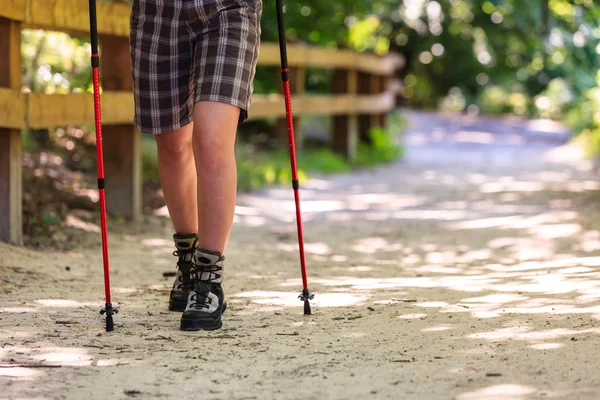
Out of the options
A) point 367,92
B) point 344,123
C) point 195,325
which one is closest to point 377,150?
point 367,92

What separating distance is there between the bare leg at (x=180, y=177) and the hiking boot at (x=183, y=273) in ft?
0.11

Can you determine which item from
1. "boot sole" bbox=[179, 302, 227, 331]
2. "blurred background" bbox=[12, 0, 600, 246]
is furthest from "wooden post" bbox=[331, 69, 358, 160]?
"boot sole" bbox=[179, 302, 227, 331]

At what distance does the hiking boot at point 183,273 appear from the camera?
12.0 ft

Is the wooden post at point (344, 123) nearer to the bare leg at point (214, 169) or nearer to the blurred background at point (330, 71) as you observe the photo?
the blurred background at point (330, 71)

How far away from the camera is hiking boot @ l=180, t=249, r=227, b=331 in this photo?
3.31m

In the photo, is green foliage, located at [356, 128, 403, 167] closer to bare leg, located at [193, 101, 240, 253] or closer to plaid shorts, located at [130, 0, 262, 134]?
plaid shorts, located at [130, 0, 262, 134]

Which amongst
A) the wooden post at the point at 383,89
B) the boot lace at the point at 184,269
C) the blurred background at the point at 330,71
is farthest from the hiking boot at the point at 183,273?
the wooden post at the point at 383,89

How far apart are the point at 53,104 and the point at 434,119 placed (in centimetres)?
1580

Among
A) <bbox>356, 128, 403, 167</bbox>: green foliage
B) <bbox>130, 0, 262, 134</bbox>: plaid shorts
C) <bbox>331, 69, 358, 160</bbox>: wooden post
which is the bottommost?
<bbox>356, 128, 403, 167</bbox>: green foliage

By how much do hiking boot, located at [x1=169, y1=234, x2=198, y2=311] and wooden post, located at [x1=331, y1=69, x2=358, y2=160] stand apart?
7.86 m

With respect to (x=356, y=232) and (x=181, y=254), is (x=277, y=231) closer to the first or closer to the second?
(x=356, y=232)

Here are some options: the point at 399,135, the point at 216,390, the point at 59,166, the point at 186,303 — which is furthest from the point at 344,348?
the point at 399,135

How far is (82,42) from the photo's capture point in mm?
7055

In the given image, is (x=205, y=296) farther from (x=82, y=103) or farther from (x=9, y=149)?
(x=82, y=103)
